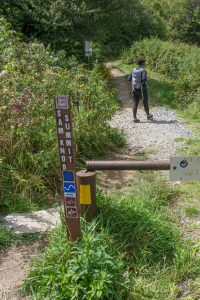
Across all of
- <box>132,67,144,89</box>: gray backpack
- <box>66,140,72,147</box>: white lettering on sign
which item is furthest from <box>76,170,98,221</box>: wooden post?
<box>132,67,144,89</box>: gray backpack

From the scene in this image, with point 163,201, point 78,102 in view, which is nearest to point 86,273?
point 163,201

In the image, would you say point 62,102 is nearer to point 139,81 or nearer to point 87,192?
point 87,192

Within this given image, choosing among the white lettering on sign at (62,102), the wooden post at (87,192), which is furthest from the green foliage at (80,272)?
the white lettering on sign at (62,102)

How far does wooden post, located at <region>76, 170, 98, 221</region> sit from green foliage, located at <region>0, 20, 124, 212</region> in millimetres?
1097

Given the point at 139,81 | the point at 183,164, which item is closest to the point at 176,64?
the point at 139,81

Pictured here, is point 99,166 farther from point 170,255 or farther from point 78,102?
point 78,102

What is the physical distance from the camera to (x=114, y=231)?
12.5 ft

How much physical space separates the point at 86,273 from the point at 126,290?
41 cm

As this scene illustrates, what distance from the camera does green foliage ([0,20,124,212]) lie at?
4.84m

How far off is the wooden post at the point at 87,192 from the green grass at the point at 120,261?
0.32 feet

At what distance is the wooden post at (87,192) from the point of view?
143 inches

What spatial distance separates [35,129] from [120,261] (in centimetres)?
254

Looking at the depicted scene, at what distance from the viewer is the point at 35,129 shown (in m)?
5.34

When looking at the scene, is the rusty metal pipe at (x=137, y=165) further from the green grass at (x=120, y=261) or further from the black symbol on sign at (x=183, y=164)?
the green grass at (x=120, y=261)
